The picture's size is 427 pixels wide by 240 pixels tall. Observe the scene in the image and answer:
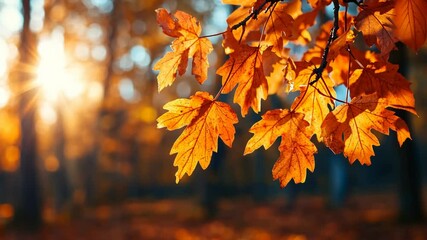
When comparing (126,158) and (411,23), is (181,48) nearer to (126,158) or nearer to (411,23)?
(411,23)

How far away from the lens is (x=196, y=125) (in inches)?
51.6

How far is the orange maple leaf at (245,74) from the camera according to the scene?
132 cm

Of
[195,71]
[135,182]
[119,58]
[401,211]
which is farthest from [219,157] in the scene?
[195,71]

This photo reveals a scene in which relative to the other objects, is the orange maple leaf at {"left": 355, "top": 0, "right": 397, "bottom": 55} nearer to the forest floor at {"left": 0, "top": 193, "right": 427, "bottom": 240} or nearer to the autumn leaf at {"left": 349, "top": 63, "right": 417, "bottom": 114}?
the autumn leaf at {"left": 349, "top": 63, "right": 417, "bottom": 114}

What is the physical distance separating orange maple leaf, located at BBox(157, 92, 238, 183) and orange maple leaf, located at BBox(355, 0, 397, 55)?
0.43m

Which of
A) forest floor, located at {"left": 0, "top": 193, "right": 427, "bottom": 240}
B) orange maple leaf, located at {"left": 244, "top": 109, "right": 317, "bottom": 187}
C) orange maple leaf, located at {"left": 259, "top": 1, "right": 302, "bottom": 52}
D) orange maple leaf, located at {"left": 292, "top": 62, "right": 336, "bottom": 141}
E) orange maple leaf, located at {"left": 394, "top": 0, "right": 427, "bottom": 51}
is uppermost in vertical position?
orange maple leaf, located at {"left": 259, "top": 1, "right": 302, "bottom": 52}

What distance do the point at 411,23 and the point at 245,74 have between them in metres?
0.47

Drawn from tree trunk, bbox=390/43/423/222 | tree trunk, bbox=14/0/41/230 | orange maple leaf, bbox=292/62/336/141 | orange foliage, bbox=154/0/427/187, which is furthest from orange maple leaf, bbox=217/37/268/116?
tree trunk, bbox=14/0/41/230

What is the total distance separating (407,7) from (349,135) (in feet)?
1.36

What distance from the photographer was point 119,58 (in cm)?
1611

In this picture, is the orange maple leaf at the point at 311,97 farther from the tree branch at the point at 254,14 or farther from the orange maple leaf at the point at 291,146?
the tree branch at the point at 254,14

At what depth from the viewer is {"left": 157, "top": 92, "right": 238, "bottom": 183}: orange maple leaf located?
1.29 m

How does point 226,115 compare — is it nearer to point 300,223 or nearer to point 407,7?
point 407,7

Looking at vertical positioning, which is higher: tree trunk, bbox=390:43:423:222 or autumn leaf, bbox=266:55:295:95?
autumn leaf, bbox=266:55:295:95
